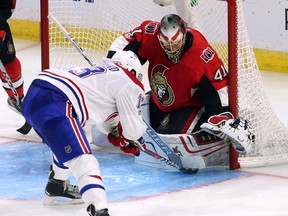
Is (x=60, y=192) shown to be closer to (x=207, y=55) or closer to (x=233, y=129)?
(x=233, y=129)

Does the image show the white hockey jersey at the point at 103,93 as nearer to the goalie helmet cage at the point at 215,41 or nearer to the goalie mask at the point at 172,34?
the goalie mask at the point at 172,34

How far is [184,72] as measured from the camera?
15.2 feet

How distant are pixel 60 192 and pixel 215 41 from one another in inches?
58.4

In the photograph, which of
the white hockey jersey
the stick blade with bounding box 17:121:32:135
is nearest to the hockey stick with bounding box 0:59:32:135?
the stick blade with bounding box 17:121:32:135

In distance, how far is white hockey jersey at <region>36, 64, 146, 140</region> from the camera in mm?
3936

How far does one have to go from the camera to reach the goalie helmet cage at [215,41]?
4.65 metres

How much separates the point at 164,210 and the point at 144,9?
223 cm

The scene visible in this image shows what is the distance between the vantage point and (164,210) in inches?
160

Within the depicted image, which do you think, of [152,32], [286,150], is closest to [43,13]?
[152,32]

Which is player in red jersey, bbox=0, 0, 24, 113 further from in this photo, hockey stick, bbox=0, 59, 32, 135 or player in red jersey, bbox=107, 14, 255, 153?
player in red jersey, bbox=107, 14, 255, 153

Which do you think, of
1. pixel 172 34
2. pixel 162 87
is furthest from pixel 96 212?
pixel 162 87

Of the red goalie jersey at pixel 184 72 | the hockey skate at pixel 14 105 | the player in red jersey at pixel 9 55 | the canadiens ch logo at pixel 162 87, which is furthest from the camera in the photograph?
the hockey skate at pixel 14 105

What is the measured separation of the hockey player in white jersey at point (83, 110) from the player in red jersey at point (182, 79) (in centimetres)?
51

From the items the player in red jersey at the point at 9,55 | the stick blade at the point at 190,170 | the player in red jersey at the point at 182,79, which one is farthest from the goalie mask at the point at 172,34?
the player in red jersey at the point at 9,55
